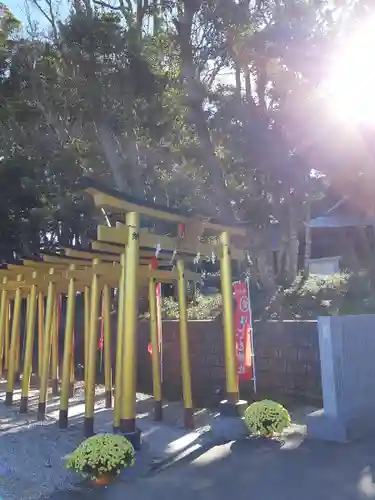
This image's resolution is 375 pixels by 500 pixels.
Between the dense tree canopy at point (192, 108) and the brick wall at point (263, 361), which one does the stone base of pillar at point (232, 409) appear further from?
the dense tree canopy at point (192, 108)

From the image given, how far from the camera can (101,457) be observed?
5500mm

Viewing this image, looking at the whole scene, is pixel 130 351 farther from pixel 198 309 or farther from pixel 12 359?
pixel 198 309

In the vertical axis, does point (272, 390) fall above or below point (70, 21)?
below

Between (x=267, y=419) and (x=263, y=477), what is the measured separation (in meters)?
1.51

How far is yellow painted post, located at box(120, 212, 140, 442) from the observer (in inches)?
249

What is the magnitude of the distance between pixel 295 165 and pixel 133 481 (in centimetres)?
744

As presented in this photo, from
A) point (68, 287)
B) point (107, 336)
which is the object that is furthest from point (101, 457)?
point (107, 336)

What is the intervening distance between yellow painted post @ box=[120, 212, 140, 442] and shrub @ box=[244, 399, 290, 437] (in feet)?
5.43

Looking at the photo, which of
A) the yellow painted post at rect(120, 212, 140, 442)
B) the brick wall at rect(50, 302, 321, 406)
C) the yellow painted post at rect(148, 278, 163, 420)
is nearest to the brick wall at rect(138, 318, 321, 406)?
the brick wall at rect(50, 302, 321, 406)

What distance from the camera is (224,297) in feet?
26.0

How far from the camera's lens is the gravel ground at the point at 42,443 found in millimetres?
5832

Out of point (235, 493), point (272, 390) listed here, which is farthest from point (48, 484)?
point (272, 390)

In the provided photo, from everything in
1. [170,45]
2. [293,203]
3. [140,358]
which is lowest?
[140,358]

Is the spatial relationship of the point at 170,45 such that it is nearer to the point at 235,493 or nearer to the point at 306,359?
the point at 306,359
